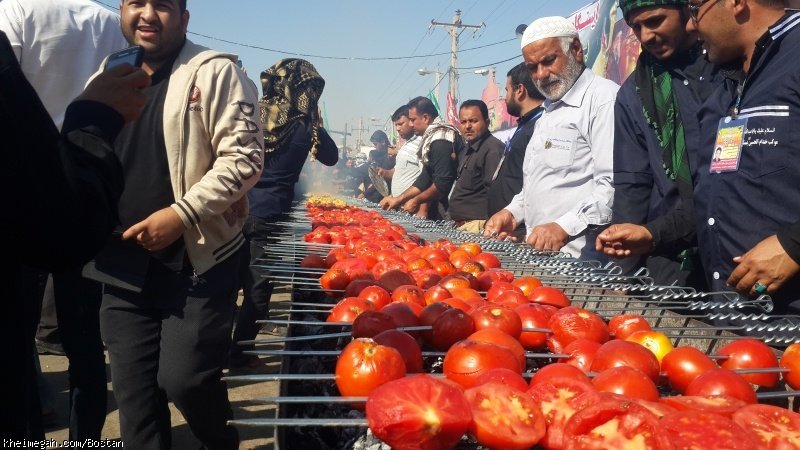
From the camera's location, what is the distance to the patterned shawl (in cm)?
516

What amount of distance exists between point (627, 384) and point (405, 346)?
60 cm

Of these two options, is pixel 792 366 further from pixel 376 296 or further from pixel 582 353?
pixel 376 296

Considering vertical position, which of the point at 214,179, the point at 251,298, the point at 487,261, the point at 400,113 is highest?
the point at 400,113

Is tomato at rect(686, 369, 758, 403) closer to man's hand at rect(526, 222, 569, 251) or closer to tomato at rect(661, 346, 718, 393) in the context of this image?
tomato at rect(661, 346, 718, 393)

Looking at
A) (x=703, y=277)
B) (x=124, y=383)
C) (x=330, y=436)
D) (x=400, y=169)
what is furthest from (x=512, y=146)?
(x=330, y=436)

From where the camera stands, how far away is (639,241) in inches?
114

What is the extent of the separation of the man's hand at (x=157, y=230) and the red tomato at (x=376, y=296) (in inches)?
34.1

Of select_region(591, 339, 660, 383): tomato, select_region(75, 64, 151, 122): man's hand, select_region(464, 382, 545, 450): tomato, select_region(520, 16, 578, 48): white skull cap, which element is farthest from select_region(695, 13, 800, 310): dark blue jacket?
select_region(75, 64, 151, 122): man's hand

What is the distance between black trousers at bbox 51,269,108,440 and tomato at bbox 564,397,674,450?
2.85 m

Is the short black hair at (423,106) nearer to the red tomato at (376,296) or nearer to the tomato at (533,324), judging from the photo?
the red tomato at (376,296)

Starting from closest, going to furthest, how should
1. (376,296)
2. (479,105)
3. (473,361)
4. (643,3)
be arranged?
(473,361) → (376,296) → (643,3) → (479,105)

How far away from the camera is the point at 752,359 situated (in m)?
1.75

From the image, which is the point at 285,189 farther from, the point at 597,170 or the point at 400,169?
the point at 400,169

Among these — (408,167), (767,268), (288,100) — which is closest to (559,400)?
(767,268)
